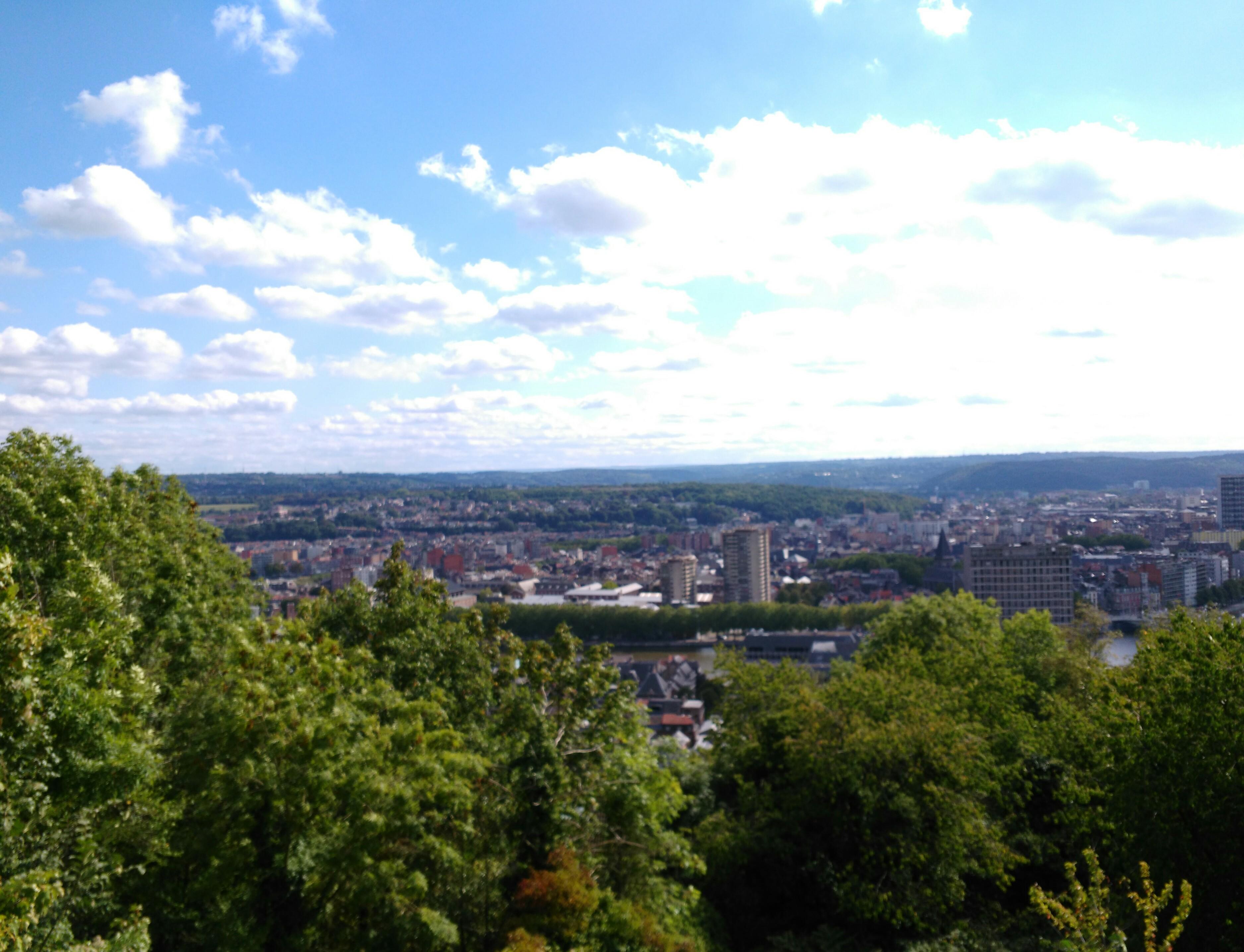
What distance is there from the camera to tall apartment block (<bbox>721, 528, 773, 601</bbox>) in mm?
105062

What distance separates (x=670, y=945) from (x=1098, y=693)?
815 cm

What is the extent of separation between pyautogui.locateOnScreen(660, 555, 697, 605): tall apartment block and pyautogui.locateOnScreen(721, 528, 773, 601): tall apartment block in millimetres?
5263

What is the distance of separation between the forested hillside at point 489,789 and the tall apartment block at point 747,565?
90629 millimetres

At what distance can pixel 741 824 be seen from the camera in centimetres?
1352

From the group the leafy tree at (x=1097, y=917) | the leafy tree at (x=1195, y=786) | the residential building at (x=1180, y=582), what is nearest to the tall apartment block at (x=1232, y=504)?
the residential building at (x=1180, y=582)

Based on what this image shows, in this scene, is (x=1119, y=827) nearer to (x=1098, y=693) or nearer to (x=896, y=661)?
(x=1098, y=693)

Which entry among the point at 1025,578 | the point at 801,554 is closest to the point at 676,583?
the point at 1025,578

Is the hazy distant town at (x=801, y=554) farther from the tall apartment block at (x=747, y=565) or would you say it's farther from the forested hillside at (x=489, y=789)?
the forested hillside at (x=489, y=789)

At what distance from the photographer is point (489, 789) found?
937 centimetres

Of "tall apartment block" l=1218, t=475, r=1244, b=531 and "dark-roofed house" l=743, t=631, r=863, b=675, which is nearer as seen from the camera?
"dark-roofed house" l=743, t=631, r=863, b=675

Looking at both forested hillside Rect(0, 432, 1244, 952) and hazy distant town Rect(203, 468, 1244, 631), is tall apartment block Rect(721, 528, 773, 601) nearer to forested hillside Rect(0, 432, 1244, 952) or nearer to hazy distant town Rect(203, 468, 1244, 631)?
hazy distant town Rect(203, 468, 1244, 631)

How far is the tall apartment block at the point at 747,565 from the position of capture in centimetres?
10506

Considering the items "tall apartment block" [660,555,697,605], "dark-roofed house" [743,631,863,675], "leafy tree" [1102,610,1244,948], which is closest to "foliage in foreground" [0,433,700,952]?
"leafy tree" [1102,610,1244,948]

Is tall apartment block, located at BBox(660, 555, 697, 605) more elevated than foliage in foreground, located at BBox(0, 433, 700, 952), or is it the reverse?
foliage in foreground, located at BBox(0, 433, 700, 952)
